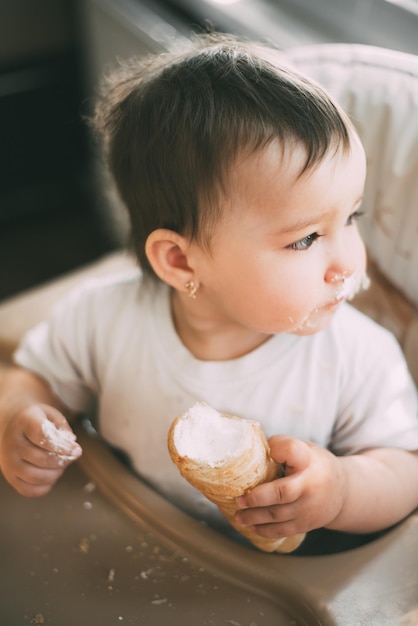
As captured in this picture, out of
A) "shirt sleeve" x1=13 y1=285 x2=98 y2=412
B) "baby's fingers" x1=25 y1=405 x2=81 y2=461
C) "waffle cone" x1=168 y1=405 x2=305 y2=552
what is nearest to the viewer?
"waffle cone" x1=168 y1=405 x2=305 y2=552

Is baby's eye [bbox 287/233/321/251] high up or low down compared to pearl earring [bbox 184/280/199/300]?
up

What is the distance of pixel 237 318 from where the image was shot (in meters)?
0.73

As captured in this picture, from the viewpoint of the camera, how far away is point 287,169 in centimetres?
61

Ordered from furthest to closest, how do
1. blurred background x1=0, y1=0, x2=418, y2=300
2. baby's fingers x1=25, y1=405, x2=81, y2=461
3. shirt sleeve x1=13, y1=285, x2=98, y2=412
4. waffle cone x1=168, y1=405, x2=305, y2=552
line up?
1. blurred background x1=0, y1=0, x2=418, y2=300
2. shirt sleeve x1=13, y1=285, x2=98, y2=412
3. baby's fingers x1=25, y1=405, x2=81, y2=461
4. waffle cone x1=168, y1=405, x2=305, y2=552

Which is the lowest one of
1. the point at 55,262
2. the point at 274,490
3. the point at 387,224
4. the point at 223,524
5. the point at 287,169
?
the point at 55,262

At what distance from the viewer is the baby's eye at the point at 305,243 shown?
65cm

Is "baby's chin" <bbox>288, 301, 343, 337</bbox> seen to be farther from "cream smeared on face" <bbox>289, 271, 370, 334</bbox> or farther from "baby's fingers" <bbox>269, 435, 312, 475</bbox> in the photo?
"baby's fingers" <bbox>269, 435, 312, 475</bbox>

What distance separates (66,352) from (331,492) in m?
0.38

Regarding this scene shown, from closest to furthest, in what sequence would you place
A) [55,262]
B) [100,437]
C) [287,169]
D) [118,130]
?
[287,169]
[118,130]
[100,437]
[55,262]

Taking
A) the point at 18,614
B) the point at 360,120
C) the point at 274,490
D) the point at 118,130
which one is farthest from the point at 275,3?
the point at 18,614

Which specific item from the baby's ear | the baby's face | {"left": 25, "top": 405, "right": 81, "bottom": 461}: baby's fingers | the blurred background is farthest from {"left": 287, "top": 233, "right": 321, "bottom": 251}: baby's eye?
the blurred background

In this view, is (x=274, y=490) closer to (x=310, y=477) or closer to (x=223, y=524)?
(x=310, y=477)

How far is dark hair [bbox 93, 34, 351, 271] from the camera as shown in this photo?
61cm

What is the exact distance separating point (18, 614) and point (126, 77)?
58cm
